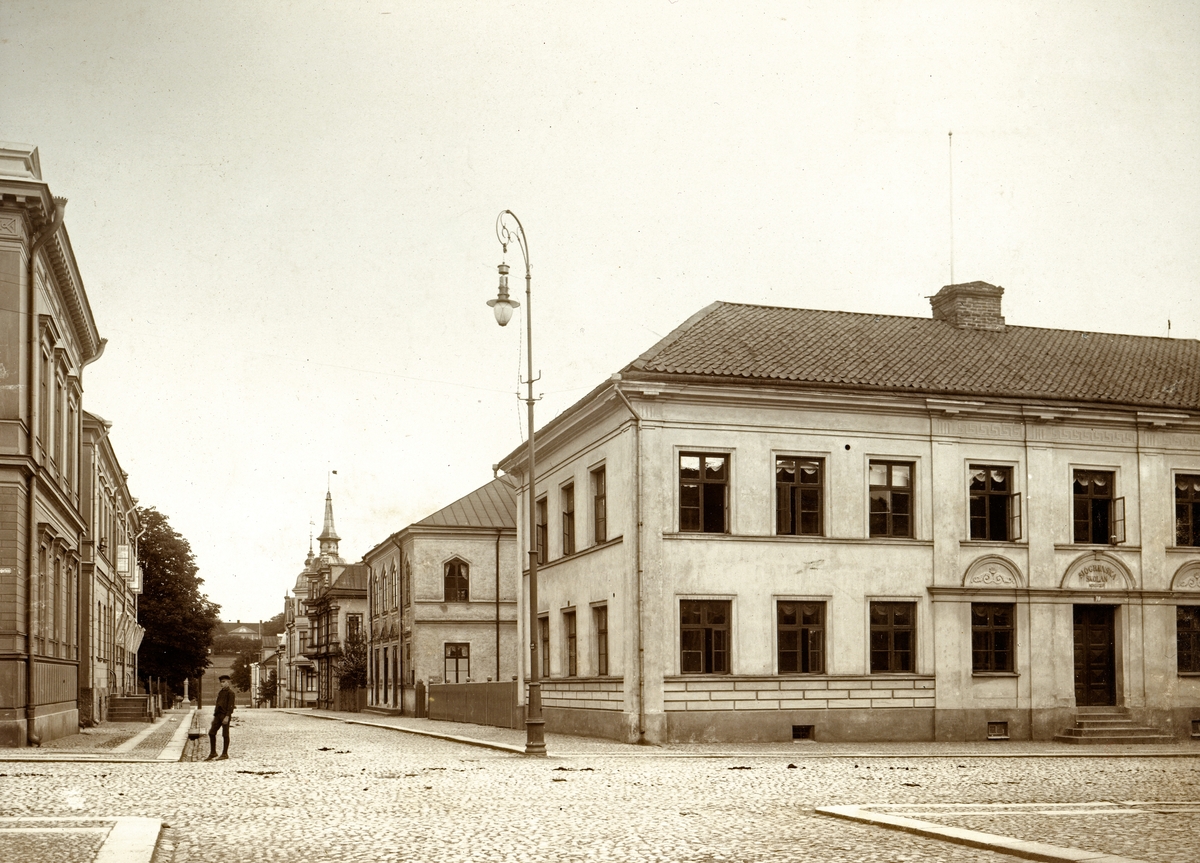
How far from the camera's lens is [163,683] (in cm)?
7369

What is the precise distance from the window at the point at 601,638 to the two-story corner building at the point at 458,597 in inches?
926

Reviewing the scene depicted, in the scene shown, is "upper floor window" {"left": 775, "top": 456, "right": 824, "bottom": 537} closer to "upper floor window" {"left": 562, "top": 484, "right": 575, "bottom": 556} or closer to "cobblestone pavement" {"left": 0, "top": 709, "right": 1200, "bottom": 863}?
"cobblestone pavement" {"left": 0, "top": 709, "right": 1200, "bottom": 863}

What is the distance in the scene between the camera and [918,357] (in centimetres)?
3120

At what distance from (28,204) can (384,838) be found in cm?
1851

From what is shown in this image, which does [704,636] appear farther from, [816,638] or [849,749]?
[849,749]

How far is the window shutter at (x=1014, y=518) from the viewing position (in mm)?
29766

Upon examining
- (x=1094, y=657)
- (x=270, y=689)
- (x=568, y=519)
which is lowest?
(x=270, y=689)

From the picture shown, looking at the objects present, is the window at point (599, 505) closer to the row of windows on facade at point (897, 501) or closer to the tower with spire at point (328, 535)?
the row of windows on facade at point (897, 501)

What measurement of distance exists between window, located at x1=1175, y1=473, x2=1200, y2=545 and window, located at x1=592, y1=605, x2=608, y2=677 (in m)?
13.6

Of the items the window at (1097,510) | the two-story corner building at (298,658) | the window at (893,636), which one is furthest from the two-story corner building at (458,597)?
the two-story corner building at (298,658)

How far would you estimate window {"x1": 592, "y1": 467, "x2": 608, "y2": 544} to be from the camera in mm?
30438

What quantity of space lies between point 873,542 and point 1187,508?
8.32 metres

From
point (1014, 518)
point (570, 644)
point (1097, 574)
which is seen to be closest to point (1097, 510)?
point (1097, 574)

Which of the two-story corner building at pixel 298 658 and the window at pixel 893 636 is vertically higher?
the window at pixel 893 636
